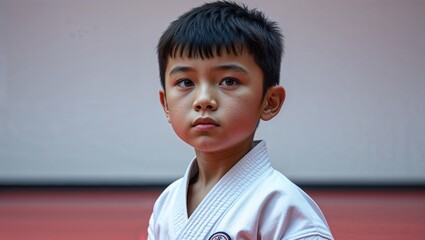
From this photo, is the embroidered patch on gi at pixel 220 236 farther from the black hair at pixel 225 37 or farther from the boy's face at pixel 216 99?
the black hair at pixel 225 37

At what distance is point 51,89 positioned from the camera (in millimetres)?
6867

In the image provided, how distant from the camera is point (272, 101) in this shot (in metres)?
1.30

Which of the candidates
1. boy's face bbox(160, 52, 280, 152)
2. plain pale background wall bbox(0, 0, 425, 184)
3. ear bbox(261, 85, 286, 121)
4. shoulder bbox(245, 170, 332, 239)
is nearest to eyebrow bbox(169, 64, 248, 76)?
boy's face bbox(160, 52, 280, 152)

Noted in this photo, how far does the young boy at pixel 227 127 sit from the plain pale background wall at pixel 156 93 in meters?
5.49

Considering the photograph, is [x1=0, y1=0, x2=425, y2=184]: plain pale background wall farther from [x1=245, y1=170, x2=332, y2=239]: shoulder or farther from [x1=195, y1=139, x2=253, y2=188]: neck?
[x1=245, y1=170, x2=332, y2=239]: shoulder

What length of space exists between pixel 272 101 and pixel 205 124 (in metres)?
A: 0.20

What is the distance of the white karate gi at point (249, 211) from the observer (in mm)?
1124

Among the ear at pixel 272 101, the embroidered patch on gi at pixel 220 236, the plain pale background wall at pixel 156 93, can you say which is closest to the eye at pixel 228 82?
the ear at pixel 272 101

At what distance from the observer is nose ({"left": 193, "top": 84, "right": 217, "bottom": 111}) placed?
115 cm

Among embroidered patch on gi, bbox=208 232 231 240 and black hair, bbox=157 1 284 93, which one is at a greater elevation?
black hair, bbox=157 1 284 93

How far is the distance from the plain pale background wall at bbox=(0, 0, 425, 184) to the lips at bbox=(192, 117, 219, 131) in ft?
18.5

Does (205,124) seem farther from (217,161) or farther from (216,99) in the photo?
(217,161)

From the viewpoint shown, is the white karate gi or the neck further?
the neck

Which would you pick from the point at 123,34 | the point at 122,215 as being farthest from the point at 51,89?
the point at 122,215
